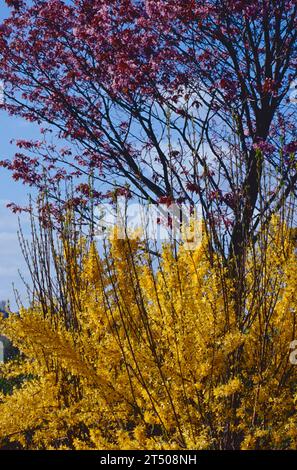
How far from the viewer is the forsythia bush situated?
13.2 feet

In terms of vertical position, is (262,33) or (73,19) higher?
(73,19)

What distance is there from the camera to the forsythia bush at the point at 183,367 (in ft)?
13.2

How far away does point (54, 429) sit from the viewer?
16.3 ft

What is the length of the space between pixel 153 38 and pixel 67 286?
5330mm

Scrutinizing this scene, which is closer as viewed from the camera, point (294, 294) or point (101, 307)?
point (294, 294)

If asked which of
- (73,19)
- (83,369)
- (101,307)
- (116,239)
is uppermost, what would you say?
(73,19)

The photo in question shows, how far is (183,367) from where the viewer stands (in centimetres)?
414

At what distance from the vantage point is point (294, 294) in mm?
4535
